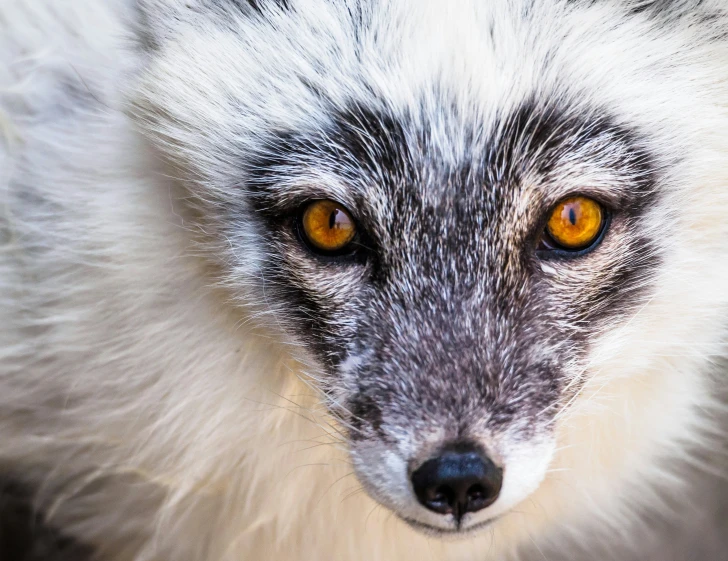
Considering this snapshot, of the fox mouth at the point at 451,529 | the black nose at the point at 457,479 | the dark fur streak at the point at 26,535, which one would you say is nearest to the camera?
the black nose at the point at 457,479

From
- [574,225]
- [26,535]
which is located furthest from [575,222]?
[26,535]

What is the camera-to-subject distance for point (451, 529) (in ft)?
3.50

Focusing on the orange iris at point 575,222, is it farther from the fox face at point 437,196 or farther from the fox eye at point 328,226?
the fox eye at point 328,226

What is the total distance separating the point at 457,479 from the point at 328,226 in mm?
351

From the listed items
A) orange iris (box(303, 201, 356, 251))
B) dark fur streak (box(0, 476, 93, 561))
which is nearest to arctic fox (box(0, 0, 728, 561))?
orange iris (box(303, 201, 356, 251))

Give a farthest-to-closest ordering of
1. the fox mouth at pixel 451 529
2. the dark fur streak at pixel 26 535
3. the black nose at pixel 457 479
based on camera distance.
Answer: the dark fur streak at pixel 26 535 < the fox mouth at pixel 451 529 < the black nose at pixel 457 479

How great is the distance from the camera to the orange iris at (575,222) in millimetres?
1088

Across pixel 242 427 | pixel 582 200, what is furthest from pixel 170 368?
pixel 582 200

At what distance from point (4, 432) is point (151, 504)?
29 cm

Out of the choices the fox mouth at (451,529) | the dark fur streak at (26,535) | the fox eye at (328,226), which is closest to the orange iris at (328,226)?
the fox eye at (328,226)

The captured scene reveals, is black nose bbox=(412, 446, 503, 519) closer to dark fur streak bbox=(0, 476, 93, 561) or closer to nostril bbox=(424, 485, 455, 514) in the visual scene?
nostril bbox=(424, 485, 455, 514)

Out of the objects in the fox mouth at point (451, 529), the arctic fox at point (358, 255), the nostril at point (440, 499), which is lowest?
the fox mouth at point (451, 529)

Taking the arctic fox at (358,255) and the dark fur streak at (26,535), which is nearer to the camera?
the arctic fox at (358,255)

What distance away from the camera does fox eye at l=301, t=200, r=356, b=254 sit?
109 cm
